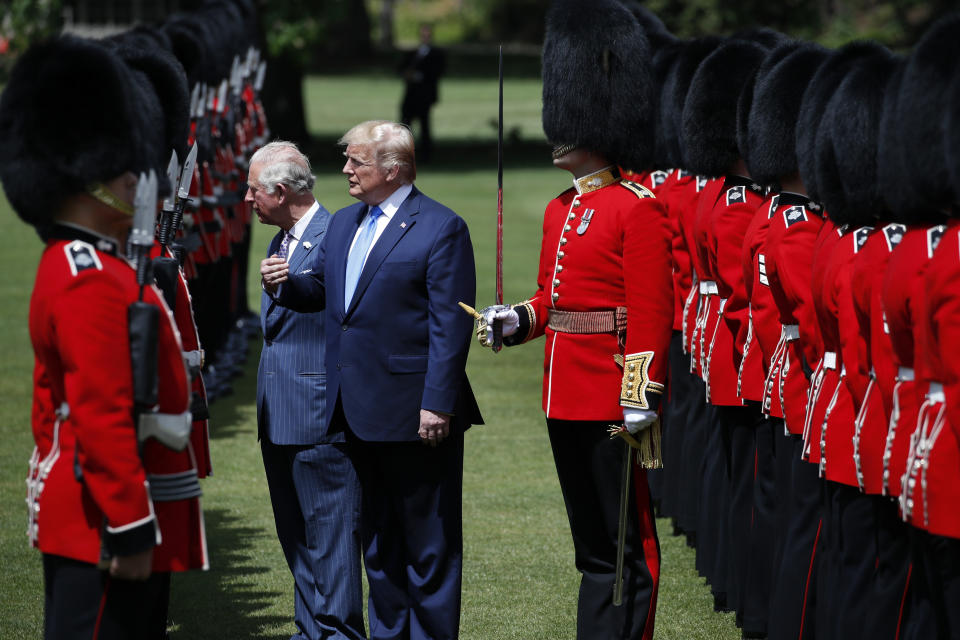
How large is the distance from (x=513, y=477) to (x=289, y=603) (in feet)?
6.36

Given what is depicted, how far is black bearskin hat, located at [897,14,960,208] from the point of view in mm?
3318

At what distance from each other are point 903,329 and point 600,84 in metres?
1.38

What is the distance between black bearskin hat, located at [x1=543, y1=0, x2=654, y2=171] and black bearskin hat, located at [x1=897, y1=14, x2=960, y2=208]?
1.01m

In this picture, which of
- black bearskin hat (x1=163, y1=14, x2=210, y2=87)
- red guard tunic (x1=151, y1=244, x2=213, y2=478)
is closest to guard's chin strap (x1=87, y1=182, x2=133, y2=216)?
red guard tunic (x1=151, y1=244, x2=213, y2=478)

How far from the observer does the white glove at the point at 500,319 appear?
4.24 m

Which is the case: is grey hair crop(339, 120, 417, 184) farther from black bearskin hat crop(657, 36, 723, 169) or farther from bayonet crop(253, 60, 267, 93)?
bayonet crop(253, 60, 267, 93)

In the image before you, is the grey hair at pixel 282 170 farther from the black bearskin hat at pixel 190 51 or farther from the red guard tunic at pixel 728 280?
the black bearskin hat at pixel 190 51

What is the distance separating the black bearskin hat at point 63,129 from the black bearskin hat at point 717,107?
9.57 feet

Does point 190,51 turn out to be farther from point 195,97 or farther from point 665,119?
point 665,119

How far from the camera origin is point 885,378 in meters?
3.55

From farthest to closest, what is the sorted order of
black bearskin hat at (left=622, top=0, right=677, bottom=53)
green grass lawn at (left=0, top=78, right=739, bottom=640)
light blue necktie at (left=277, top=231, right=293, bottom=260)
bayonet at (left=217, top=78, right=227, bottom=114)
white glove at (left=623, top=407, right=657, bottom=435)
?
1. bayonet at (left=217, top=78, right=227, bottom=114)
2. black bearskin hat at (left=622, top=0, right=677, bottom=53)
3. green grass lawn at (left=0, top=78, right=739, bottom=640)
4. light blue necktie at (left=277, top=231, right=293, bottom=260)
5. white glove at (left=623, top=407, right=657, bottom=435)

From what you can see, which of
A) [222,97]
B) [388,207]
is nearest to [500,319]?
[388,207]

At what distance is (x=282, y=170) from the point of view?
4.61m

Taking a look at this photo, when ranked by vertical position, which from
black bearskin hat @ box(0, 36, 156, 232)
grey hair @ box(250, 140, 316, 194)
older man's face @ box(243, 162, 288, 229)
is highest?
black bearskin hat @ box(0, 36, 156, 232)
